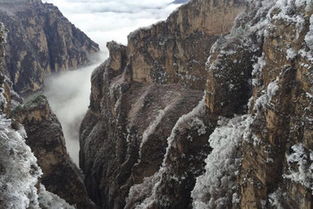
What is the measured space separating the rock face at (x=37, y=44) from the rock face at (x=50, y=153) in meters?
56.2

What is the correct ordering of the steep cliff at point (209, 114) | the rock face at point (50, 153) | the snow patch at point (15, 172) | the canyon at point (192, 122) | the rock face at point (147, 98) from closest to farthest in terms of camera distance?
the snow patch at point (15, 172), the canyon at point (192, 122), the steep cliff at point (209, 114), the rock face at point (147, 98), the rock face at point (50, 153)

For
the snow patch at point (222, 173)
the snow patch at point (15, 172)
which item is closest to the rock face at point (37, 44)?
the snow patch at point (222, 173)

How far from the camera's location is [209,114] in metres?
40.4

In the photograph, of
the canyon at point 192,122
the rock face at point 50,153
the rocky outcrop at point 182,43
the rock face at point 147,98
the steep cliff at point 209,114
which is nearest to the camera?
the canyon at point 192,122

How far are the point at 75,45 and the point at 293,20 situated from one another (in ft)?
Result: 407

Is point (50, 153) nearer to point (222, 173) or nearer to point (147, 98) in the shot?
point (147, 98)

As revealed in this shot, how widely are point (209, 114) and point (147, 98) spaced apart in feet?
66.0

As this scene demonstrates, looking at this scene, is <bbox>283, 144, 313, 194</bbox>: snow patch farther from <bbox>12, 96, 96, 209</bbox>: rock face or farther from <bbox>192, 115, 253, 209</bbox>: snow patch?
<bbox>12, 96, 96, 209</bbox>: rock face

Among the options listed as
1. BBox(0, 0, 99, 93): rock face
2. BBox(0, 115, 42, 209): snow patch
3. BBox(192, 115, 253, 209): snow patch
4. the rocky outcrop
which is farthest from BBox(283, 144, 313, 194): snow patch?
BBox(0, 0, 99, 93): rock face

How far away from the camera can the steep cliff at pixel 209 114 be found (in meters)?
24.2

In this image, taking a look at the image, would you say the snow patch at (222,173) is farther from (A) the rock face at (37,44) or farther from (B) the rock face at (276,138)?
(A) the rock face at (37,44)

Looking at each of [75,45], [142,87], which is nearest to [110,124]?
[142,87]

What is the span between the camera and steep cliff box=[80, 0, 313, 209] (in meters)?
24.2

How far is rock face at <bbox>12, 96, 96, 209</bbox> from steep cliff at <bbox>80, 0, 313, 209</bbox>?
186 inches
